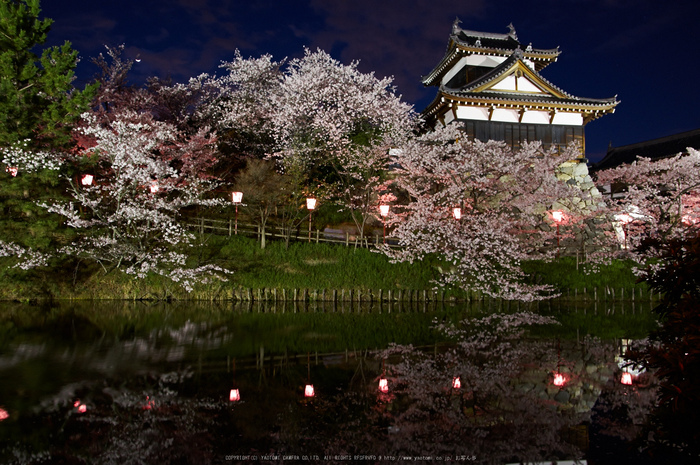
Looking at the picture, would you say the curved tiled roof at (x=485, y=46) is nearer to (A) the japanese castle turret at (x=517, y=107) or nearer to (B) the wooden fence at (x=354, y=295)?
(A) the japanese castle turret at (x=517, y=107)

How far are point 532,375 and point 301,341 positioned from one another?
197 inches

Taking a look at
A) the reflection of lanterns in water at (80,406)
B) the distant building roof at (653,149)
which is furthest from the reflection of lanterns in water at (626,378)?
the distant building roof at (653,149)

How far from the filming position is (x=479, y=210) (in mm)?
20438

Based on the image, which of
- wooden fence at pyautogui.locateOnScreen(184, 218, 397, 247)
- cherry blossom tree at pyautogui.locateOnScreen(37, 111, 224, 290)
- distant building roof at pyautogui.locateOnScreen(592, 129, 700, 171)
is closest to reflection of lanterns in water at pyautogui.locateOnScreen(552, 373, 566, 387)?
wooden fence at pyautogui.locateOnScreen(184, 218, 397, 247)

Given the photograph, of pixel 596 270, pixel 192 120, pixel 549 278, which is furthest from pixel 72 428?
pixel 192 120

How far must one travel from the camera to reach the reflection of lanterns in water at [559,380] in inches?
277

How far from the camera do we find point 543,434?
517 centimetres

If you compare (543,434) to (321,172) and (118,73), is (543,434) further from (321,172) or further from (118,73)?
(118,73)

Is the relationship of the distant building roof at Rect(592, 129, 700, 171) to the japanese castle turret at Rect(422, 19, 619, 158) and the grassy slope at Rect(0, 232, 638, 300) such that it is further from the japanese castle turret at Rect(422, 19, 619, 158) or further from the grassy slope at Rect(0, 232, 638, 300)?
the grassy slope at Rect(0, 232, 638, 300)

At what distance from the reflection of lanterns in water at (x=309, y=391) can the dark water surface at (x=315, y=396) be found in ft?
0.21

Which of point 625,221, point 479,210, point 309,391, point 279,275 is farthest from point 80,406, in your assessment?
point 625,221

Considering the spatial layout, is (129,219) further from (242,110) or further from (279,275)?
(242,110)

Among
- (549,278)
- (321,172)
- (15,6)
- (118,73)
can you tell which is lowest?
(549,278)

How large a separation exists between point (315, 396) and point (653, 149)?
39.4 metres
